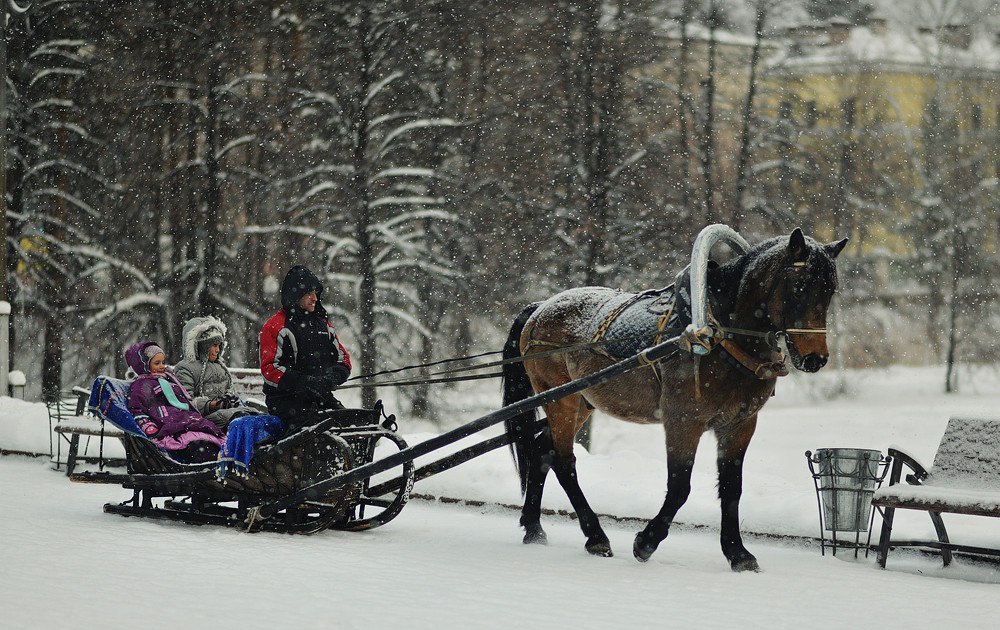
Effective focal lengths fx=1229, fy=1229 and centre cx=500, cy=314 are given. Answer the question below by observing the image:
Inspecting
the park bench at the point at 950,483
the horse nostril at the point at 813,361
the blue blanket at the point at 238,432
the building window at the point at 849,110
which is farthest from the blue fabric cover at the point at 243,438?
the building window at the point at 849,110

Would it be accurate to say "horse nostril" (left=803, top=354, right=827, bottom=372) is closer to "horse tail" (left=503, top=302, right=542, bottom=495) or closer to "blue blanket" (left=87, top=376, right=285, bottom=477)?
"horse tail" (left=503, top=302, right=542, bottom=495)

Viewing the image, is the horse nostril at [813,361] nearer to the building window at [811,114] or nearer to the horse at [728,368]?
the horse at [728,368]

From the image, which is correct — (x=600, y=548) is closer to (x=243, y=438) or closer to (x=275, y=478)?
(x=275, y=478)

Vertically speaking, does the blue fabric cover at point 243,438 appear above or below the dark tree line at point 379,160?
below

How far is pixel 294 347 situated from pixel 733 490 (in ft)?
10.4

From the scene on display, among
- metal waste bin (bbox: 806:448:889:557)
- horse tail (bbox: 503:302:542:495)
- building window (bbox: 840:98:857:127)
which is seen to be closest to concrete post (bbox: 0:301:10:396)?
horse tail (bbox: 503:302:542:495)

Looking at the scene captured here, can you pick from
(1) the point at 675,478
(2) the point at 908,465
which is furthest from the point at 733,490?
(2) the point at 908,465

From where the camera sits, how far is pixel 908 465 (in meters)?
7.93

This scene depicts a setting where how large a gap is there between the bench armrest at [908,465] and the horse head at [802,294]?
1.36m

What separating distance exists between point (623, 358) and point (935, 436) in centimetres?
1586

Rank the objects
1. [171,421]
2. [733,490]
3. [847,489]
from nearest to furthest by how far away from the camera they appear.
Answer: [733,490] < [847,489] < [171,421]

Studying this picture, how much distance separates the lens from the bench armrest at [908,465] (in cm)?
802

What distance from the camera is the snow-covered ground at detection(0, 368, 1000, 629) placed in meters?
5.89

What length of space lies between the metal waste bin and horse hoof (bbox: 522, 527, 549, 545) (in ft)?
6.30
